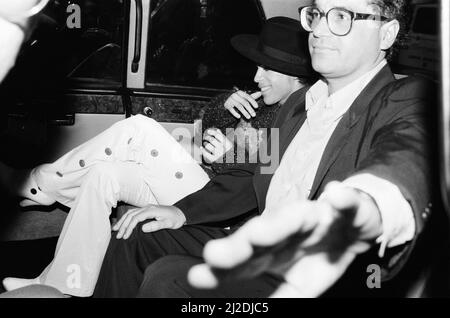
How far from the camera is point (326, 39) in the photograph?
1.55 metres

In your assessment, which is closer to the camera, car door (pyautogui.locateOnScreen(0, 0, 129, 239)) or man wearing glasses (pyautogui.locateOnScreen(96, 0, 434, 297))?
man wearing glasses (pyautogui.locateOnScreen(96, 0, 434, 297))

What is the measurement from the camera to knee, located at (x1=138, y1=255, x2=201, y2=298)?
1.18 m

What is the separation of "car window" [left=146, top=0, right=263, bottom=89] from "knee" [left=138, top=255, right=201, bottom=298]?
225 centimetres

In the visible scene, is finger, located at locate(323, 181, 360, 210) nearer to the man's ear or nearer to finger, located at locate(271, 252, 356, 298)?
finger, located at locate(271, 252, 356, 298)

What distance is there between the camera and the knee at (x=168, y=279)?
3.86 ft

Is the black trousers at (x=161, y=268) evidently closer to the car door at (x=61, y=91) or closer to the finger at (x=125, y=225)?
the finger at (x=125, y=225)

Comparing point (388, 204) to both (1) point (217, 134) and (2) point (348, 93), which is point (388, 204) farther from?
(1) point (217, 134)

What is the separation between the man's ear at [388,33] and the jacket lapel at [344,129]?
0.13 m

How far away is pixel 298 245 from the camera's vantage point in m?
0.72

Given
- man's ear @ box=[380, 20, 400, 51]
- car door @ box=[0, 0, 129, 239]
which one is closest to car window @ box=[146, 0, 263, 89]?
car door @ box=[0, 0, 129, 239]

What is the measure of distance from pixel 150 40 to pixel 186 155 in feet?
3.63

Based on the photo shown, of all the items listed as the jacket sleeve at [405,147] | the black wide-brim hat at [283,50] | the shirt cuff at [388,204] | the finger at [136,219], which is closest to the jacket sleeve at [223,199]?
the finger at [136,219]
